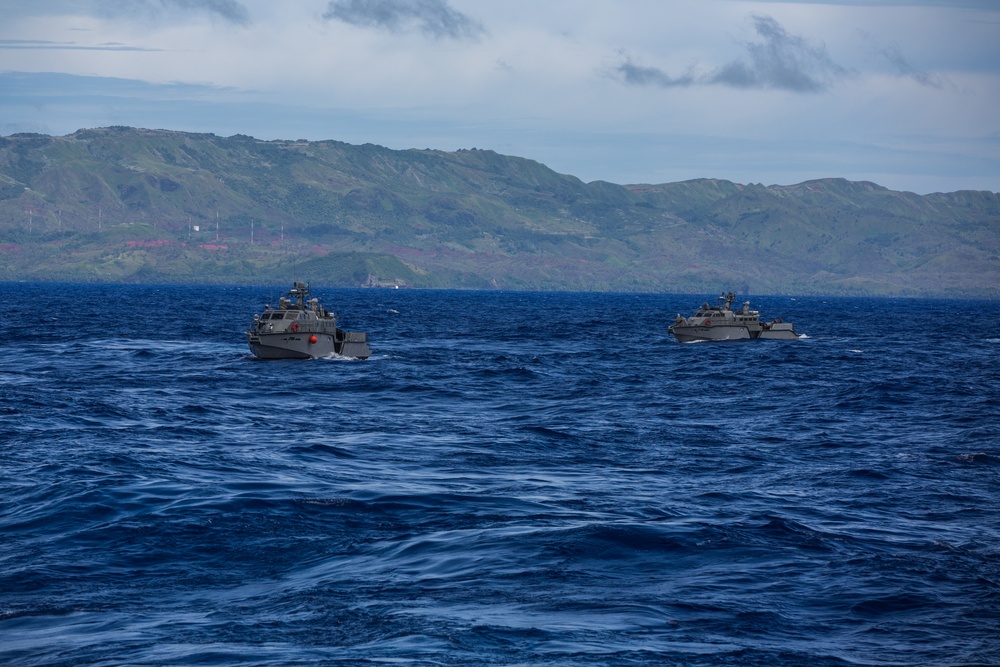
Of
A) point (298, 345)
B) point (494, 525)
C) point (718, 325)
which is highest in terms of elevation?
point (718, 325)

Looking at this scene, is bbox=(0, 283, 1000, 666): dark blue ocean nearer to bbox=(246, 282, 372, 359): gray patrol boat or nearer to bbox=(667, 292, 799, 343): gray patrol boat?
bbox=(246, 282, 372, 359): gray patrol boat

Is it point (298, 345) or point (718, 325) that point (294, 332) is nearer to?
point (298, 345)

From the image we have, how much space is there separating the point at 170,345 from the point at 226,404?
45.4 metres

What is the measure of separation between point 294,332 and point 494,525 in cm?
5290

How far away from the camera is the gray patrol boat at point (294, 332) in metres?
80.8

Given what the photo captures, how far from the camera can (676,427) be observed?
165ft

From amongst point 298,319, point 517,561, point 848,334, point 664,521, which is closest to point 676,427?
point 664,521

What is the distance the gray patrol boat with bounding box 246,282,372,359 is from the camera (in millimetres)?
80750

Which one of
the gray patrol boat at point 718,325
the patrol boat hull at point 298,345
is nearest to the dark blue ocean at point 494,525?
the patrol boat hull at point 298,345

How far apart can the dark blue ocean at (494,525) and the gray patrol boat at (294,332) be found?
14460 mm

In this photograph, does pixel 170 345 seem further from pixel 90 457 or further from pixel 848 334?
pixel 848 334

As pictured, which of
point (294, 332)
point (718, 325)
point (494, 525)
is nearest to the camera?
point (494, 525)

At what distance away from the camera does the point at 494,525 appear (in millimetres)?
29797

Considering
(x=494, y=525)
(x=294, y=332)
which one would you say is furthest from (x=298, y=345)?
(x=494, y=525)
